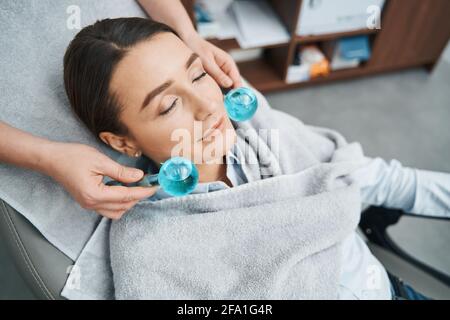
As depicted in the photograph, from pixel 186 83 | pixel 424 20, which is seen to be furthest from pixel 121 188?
pixel 424 20

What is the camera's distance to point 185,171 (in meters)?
0.70

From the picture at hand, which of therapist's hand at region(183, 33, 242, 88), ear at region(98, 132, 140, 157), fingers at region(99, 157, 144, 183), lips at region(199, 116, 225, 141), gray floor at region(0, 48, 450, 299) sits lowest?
gray floor at region(0, 48, 450, 299)

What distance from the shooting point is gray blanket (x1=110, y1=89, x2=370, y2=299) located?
30.0 inches

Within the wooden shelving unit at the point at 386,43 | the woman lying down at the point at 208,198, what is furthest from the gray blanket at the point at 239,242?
the wooden shelving unit at the point at 386,43

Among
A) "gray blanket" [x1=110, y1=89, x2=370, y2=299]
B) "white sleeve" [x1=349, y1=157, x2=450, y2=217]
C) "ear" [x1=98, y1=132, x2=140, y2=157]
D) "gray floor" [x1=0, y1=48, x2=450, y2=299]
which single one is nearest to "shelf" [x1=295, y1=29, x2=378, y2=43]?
"gray floor" [x1=0, y1=48, x2=450, y2=299]

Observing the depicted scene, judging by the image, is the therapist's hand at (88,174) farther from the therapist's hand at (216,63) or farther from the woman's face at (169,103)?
the therapist's hand at (216,63)

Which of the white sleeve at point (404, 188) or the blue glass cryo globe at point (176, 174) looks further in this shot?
the white sleeve at point (404, 188)

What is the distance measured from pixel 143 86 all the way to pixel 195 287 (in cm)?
43

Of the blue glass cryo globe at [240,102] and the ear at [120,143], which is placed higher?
the blue glass cryo globe at [240,102]

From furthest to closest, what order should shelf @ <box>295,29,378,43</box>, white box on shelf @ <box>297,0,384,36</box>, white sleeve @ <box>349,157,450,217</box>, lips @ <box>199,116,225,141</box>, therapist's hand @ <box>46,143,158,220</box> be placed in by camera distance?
shelf @ <box>295,29,378,43</box>
white box on shelf @ <box>297,0,384,36</box>
white sleeve @ <box>349,157,450,217</box>
lips @ <box>199,116,225,141</box>
therapist's hand @ <box>46,143,158,220</box>

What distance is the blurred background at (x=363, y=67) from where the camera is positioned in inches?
64.1

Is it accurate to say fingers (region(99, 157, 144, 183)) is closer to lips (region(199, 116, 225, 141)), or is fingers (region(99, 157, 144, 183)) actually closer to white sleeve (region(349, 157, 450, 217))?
lips (region(199, 116, 225, 141))

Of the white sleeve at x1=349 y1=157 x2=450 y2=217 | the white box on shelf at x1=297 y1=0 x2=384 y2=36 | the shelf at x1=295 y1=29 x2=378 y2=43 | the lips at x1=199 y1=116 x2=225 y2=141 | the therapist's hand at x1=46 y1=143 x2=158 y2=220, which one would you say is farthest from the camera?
the shelf at x1=295 y1=29 x2=378 y2=43

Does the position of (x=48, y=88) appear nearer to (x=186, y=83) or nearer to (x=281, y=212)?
(x=186, y=83)
